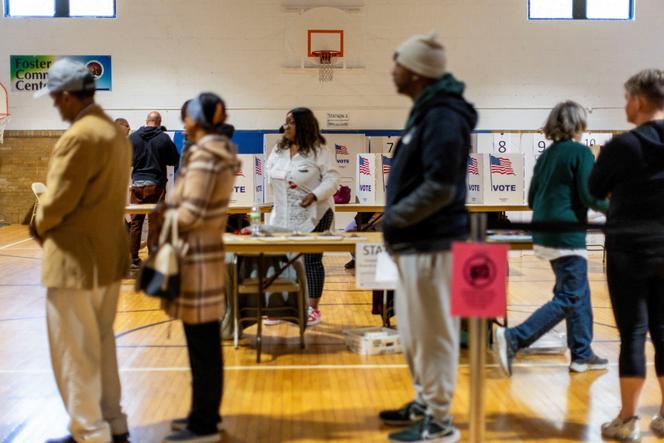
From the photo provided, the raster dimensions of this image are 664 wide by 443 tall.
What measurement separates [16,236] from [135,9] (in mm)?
4262

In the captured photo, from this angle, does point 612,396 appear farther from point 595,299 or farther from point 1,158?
point 1,158

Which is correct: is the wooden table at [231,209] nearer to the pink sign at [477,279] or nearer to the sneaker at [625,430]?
the sneaker at [625,430]

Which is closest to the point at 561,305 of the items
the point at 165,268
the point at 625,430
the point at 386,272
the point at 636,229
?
the point at 386,272

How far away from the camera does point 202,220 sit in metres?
3.05

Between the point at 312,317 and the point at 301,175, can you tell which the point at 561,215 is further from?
the point at 312,317

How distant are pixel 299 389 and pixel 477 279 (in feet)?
6.38

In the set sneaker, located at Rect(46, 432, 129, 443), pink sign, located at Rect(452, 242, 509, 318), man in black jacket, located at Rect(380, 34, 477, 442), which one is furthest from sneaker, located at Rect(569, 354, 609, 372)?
sneaker, located at Rect(46, 432, 129, 443)

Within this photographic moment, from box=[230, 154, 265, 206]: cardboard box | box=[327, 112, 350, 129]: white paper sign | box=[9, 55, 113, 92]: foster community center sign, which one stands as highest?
box=[9, 55, 113, 92]: foster community center sign

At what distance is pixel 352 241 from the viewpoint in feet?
15.9

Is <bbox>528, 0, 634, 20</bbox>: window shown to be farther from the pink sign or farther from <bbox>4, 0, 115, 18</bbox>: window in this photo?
the pink sign

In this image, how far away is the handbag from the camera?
3014 millimetres

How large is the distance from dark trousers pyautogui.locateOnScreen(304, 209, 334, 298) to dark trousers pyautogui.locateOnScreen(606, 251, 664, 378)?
2.67 meters

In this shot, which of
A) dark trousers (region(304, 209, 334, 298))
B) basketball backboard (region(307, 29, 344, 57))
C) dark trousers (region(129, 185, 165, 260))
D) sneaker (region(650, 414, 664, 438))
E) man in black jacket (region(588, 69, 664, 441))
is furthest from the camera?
basketball backboard (region(307, 29, 344, 57))

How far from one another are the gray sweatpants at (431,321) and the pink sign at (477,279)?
44cm
